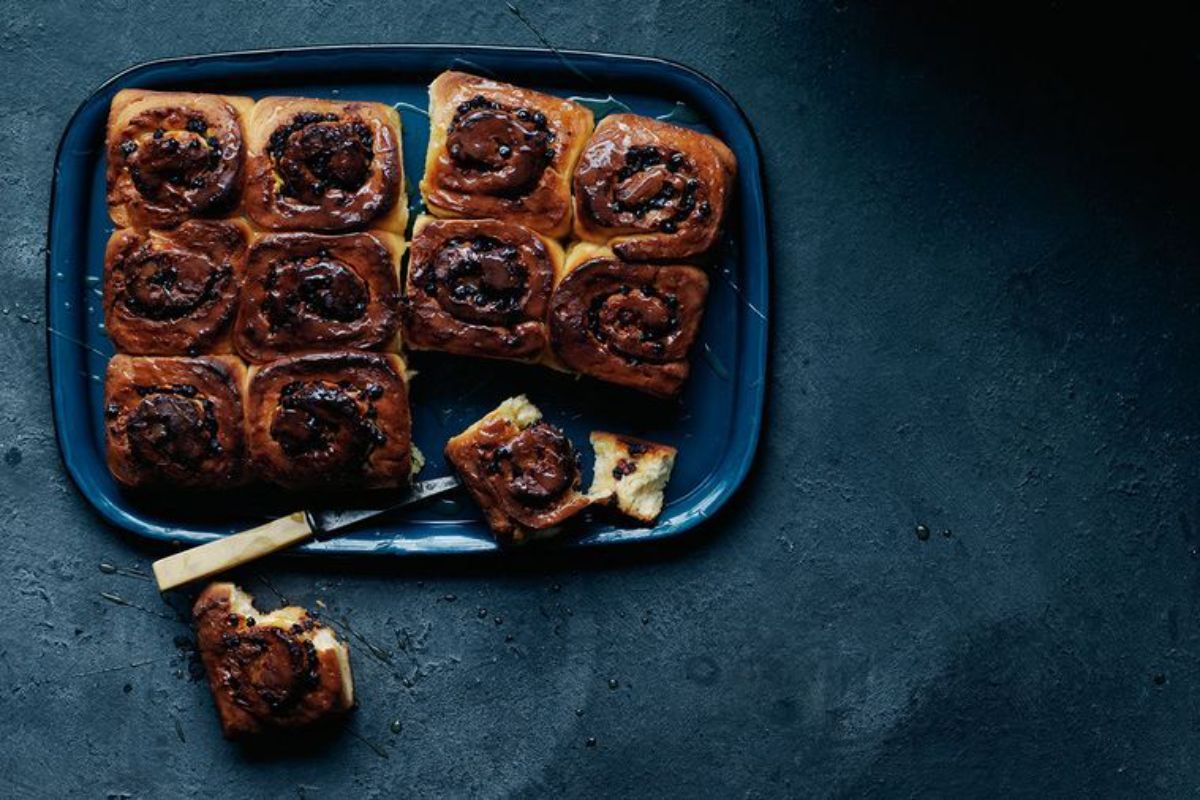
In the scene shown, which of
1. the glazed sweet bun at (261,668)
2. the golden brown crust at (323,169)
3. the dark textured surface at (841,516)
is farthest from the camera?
the dark textured surface at (841,516)

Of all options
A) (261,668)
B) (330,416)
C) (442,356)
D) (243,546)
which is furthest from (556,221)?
(261,668)

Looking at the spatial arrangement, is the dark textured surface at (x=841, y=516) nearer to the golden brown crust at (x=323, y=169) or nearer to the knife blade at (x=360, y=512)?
the knife blade at (x=360, y=512)

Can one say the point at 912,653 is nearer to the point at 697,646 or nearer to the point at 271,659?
the point at 697,646

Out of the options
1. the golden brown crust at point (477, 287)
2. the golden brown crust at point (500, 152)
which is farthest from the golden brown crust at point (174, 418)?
the golden brown crust at point (500, 152)

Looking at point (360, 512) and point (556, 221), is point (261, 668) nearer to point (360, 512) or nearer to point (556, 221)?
point (360, 512)

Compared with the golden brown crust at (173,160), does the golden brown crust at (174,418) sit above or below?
below

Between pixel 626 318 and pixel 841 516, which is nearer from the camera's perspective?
pixel 626 318
